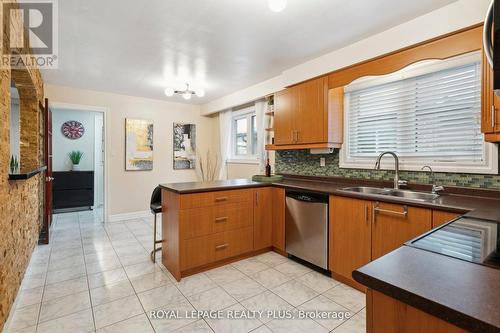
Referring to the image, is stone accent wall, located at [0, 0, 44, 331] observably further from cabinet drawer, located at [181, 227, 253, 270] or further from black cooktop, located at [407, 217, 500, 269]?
black cooktop, located at [407, 217, 500, 269]

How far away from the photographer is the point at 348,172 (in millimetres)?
2969

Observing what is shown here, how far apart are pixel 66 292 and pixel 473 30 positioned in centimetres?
384

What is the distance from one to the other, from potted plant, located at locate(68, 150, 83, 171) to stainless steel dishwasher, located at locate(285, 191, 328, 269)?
5.26 m

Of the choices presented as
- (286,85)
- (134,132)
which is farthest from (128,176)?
(286,85)

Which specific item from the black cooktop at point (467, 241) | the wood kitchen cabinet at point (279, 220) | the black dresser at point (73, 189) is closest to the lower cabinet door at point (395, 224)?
the black cooktop at point (467, 241)

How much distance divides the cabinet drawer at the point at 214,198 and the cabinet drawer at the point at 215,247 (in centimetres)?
33

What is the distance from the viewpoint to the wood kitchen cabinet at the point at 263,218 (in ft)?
9.64

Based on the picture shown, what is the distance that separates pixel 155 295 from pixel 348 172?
2344 millimetres

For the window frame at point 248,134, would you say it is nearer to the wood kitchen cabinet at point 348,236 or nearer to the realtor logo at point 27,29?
the wood kitchen cabinet at point 348,236

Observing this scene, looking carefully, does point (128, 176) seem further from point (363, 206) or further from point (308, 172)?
point (363, 206)

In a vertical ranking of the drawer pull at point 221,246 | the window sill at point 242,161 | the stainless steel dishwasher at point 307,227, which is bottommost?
the drawer pull at point 221,246

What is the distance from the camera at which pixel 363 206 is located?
2154 mm

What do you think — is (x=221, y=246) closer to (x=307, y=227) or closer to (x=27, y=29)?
(x=307, y=227)

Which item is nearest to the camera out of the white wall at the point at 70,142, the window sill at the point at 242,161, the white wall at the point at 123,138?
the white wall at the point at 123,138
